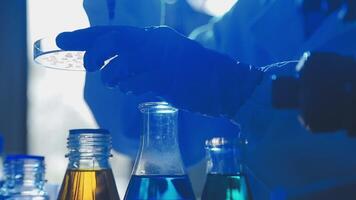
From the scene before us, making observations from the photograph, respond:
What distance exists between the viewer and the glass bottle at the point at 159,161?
1.88ft

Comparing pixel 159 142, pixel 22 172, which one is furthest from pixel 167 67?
pixel 22 172

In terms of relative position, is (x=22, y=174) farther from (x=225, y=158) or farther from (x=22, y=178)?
(x=225, y=158)

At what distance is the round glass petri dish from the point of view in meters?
0.63

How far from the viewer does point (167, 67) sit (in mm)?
648

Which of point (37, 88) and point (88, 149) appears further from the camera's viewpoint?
point (37, 88)

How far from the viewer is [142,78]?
63 centimetres

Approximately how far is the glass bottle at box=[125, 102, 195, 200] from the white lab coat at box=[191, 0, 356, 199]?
137 millimetres

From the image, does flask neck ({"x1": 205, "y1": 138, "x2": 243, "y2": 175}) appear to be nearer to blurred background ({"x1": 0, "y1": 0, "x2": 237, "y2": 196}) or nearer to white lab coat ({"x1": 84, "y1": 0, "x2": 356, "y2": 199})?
white lab coat ({"x1": 84, "y1": 0, "x2": 356, "y2": 199})

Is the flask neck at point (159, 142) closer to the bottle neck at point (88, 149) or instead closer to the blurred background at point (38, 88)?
→ the bottle neck at point (88, 149)

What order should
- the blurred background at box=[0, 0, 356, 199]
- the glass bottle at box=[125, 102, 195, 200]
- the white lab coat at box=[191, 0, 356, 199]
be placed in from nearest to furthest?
the glass bottle at box=[125, 102, 195, 200], the white lab coat at box=[191, 0, 356, 199], the blurred background at box=[0, 0, 356, 199]

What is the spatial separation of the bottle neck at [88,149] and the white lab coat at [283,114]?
20 cm

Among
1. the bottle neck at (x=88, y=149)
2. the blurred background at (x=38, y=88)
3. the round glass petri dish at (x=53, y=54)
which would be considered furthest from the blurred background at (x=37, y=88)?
the bottle neck at (x=88, y=149)

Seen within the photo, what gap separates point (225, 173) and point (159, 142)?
0.08 m

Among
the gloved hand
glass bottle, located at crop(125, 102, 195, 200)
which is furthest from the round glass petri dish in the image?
glass bottle, located at crop(125, 102, 195, 200)
